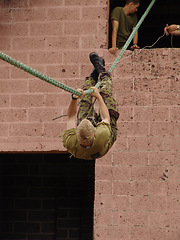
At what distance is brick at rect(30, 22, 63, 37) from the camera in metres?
5.48

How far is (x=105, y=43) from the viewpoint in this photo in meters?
5.38

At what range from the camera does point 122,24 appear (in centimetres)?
576

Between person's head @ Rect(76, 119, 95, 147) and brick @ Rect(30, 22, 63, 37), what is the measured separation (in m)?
2.39

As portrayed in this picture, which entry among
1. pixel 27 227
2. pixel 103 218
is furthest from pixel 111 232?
pixel 27 227

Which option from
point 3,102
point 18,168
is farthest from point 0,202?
point 3,102

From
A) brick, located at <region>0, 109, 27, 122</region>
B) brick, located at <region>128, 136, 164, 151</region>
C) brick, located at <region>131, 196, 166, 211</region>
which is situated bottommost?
brick, located at <region>131, 196, 166, 211</region>

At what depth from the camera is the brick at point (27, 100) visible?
5355mm

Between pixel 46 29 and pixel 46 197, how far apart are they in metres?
3.48

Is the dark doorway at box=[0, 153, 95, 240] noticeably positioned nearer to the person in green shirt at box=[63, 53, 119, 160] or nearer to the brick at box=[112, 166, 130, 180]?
the brick at box=[112, 166, 130, 180]

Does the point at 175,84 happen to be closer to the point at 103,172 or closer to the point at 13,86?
the point at 103,172

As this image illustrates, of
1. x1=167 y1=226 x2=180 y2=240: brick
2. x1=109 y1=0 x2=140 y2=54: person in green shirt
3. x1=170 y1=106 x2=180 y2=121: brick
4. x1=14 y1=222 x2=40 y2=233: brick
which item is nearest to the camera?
x1=167 y1=226 x2=180 y2=240: brick

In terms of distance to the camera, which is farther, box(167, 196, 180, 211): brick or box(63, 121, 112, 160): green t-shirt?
box(167, 196, 180, 211): brick

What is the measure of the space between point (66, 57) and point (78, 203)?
3.24 m

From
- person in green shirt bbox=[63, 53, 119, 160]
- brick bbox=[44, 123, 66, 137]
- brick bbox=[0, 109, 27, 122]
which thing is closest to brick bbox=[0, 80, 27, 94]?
brick bbox=[0, 109, 27, 122]
